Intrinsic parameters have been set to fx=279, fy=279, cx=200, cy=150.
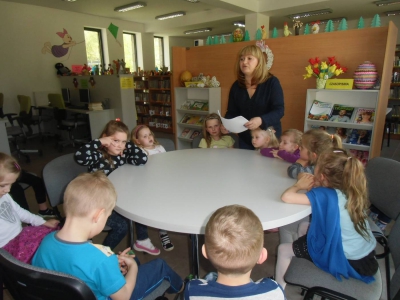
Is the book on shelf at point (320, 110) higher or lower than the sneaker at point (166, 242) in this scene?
higher

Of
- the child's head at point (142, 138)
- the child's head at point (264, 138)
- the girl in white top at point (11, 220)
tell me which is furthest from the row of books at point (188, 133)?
the girl in white top at point (11, 220)

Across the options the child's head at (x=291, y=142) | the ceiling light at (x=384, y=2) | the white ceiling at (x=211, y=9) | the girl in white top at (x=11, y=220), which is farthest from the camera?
the ceiling light at (x=384, y=2)

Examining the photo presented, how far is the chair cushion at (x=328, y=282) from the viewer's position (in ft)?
3.49

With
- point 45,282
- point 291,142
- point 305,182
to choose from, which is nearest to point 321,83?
point 291,142

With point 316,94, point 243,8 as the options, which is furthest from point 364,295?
point 243,8

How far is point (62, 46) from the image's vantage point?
756cm

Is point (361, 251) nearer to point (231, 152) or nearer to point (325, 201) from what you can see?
point (325, 201)

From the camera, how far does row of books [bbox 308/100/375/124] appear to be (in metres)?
3.38

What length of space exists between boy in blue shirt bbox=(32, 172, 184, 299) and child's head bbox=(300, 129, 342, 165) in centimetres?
109

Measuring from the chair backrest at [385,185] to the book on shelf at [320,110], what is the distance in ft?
6.84

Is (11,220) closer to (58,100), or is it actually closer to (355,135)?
(355,135)

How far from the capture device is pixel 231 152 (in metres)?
2.17

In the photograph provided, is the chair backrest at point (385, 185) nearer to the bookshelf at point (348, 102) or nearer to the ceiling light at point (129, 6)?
the bookshelf at point (348, 102)

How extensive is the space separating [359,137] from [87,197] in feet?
11.6
